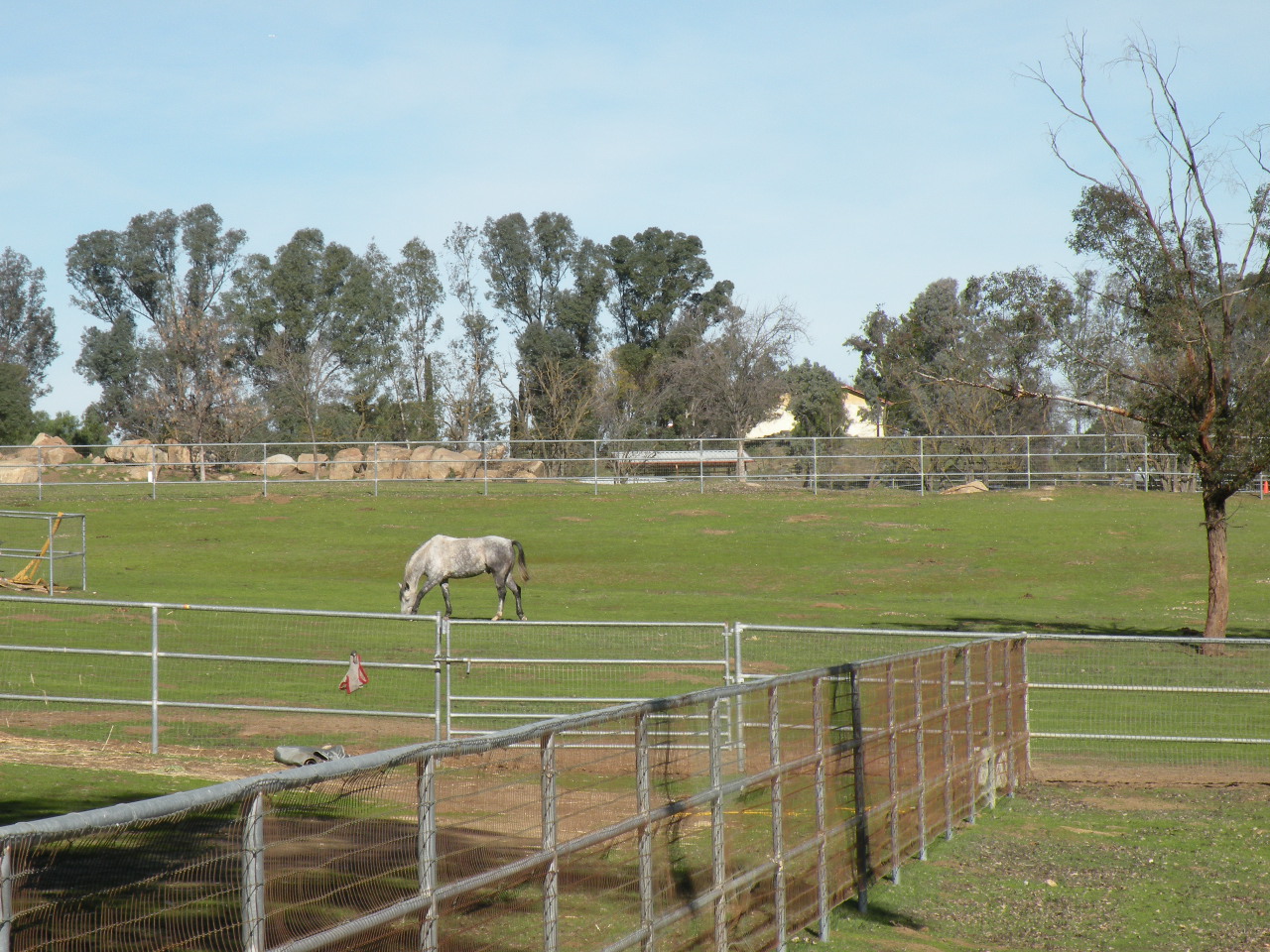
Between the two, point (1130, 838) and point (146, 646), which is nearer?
point (1130, 838)

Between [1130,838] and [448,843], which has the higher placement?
[448,843]

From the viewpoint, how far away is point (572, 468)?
46719 mm

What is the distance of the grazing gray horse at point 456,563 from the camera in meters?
22.1

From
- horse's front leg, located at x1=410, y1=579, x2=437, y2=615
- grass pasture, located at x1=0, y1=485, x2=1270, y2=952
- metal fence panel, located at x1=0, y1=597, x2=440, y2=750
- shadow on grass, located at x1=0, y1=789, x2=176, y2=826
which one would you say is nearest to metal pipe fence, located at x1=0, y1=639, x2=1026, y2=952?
grass pasture, located at x1=0, y1=485, x2=1270, y2=952

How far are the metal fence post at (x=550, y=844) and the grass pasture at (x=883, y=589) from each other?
312 centimetres

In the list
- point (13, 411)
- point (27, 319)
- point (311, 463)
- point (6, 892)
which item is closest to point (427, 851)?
point (6, 892)

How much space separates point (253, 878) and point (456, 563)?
1974cm

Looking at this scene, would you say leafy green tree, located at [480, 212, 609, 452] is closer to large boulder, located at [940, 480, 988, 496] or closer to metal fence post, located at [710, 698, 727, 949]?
large boulder, located at [940, 480, 988, 496]

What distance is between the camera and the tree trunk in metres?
20.3

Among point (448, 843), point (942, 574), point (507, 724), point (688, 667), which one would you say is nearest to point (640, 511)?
point (942, 574)

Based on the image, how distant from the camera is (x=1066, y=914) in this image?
771cm

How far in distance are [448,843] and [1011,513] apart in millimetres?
32915

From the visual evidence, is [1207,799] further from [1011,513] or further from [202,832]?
[1011,513]

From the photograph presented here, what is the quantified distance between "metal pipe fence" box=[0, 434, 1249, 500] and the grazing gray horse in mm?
16247
